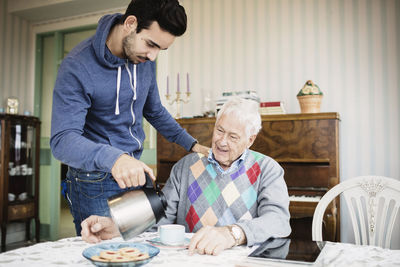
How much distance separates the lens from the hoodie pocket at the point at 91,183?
153 centimetres

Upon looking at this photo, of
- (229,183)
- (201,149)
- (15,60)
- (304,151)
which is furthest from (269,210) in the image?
(15,60)

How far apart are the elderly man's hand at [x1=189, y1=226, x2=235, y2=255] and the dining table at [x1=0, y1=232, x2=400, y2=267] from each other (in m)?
0.02

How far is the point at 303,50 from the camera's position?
3195mm

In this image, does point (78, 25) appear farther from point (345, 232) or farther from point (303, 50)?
point (345, 232)

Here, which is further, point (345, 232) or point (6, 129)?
point (6, 129)

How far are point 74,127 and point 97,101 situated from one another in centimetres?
22

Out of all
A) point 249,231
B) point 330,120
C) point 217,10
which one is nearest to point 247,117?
point 249,231

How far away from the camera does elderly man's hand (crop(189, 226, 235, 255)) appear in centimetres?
105

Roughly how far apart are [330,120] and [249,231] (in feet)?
5.74

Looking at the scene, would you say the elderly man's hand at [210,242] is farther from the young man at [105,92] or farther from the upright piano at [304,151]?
the upright piano at [304,151]

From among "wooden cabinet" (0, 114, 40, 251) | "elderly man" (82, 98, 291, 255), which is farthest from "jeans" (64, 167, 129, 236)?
"wooden cabinet" (0, 114, 40, 251)

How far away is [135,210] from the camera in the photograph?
95cm

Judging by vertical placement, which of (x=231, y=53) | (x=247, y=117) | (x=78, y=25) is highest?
(x=78, y=25)

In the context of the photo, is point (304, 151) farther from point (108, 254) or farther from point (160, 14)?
point (108, 254)
